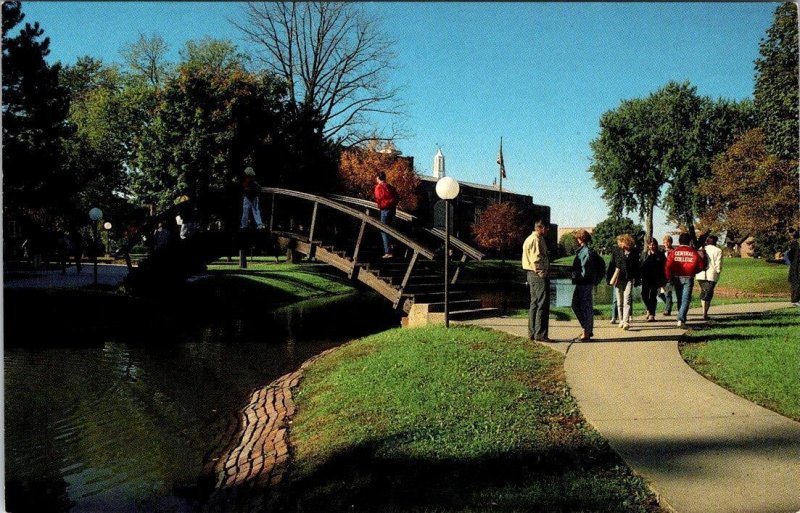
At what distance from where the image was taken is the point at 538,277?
7781 millimetres

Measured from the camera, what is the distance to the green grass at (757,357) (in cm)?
539

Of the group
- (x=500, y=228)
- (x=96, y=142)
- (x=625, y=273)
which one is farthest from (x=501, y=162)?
(x=96, y=142)

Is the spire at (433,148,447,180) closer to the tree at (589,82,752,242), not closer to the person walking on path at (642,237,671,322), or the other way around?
the tree at (589,82,752,242)

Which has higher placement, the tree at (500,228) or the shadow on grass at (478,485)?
the tree at (500,228)

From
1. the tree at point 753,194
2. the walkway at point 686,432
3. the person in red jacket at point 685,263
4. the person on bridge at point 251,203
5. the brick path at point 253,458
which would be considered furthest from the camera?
the person on bridge at point 251,203

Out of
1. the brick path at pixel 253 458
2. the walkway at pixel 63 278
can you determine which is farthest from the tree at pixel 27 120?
the brick path at pixel 253 458

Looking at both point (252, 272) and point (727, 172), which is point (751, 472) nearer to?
point (727, 172)

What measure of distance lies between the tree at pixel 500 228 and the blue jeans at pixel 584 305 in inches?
60.1

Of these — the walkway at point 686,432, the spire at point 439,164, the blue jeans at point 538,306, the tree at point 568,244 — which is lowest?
the walkway at point 686,432

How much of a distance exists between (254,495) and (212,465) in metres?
1.14

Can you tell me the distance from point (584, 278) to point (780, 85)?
3132mm

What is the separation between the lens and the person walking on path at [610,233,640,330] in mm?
9008

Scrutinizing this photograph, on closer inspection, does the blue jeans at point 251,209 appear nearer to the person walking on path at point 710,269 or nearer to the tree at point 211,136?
the tree at point 211,136

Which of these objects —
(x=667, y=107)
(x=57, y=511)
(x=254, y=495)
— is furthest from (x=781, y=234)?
(x=57, y=511)
